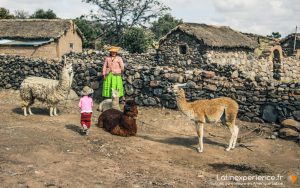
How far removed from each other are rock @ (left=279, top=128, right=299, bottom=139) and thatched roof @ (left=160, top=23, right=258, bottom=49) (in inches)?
450

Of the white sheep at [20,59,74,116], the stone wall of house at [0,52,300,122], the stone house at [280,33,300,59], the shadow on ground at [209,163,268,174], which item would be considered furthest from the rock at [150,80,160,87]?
the stone house at [280,33,300,59]

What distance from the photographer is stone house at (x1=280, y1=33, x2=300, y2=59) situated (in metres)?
26.0

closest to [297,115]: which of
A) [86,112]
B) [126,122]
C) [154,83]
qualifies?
[154,83]

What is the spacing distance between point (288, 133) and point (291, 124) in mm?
356

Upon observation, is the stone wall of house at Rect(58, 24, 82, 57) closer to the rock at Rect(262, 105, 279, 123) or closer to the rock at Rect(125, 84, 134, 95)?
the rock at Rect(125, 84, 134, 95)

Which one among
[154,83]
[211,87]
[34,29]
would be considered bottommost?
[211,87]

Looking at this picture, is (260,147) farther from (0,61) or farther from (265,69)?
(265,69)

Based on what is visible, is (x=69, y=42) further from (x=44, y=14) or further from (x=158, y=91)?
(x=158, y=91)

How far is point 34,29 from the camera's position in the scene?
1143 inches

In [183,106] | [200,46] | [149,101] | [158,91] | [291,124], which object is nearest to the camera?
[183,106]

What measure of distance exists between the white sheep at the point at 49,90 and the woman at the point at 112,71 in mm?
1183

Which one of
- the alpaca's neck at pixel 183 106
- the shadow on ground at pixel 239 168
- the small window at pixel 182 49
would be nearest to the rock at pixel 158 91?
the alpaca's neck at pixel 183 106

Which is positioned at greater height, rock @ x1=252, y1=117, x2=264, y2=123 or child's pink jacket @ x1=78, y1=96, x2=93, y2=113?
child's pink jacket @ x1=78, y1=96, x2=93, y2=113

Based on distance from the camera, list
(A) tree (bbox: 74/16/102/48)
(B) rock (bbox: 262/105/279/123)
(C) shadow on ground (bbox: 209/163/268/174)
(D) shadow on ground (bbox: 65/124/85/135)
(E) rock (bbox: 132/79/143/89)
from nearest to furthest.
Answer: (C) shadow on ground (bbox: 209/163/268/174) → (D) shadow on ground (bbox: 65/124/85/135) → (B) rock (bbox: 262/105/279/123) → (E) rock (bbox: 132/79/143/89) → (A) tree (bbox: 74/16/102/48)
